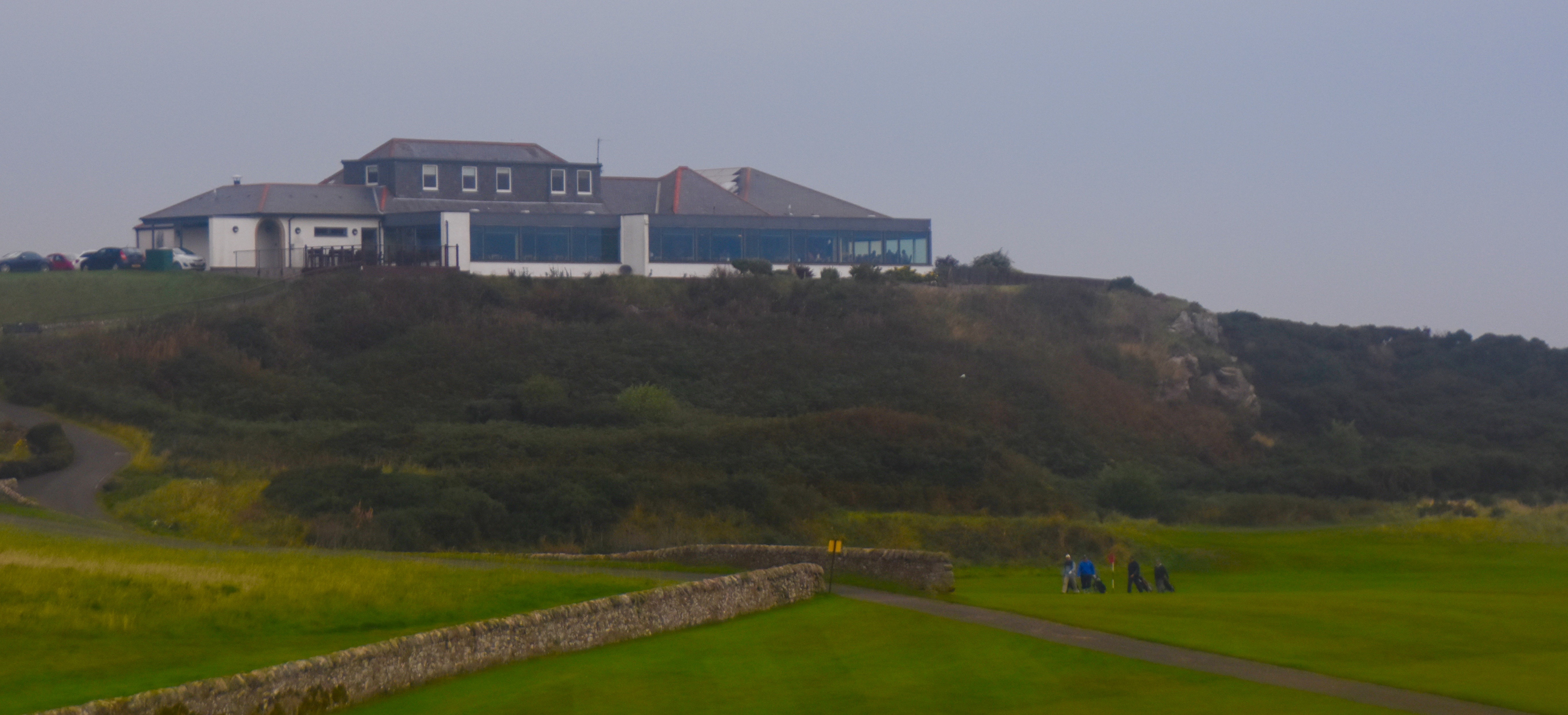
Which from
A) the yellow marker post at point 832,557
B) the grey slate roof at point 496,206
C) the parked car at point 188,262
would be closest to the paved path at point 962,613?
the yellow marker post at point 832,557

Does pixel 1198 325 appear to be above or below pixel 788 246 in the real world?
below

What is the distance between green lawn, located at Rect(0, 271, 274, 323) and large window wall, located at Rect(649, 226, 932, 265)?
1775cm

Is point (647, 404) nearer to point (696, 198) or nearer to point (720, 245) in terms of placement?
point (720, 245)

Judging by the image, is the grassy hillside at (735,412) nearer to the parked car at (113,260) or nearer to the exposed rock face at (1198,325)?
the exposed rock face at (1198,325)

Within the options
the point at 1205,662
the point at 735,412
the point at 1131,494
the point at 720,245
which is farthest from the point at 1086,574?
the point at 720,245

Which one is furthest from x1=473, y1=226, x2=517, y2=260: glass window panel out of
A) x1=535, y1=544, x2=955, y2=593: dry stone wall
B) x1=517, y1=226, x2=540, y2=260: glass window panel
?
x1=535, y1=544, x2=955, y2=593: dry stone wall

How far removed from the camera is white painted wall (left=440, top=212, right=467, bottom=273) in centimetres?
6006

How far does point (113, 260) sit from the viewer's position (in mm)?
60156

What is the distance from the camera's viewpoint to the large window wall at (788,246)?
64.1 m

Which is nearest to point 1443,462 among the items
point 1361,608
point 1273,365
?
point 1273,365

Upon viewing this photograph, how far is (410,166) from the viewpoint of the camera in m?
64.7

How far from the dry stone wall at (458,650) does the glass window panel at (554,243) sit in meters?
42.2

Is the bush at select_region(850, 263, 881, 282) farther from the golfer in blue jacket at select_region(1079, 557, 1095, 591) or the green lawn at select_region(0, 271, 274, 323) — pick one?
the golfer in blue jacket at select_region(1079, 557, 1095, 591)

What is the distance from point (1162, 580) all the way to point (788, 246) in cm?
4280
